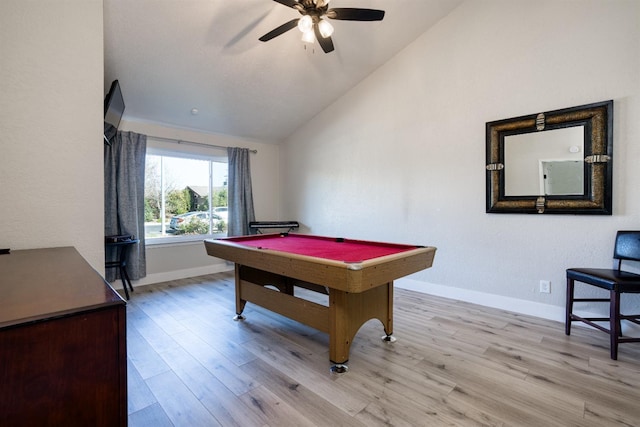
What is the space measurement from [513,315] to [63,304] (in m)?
3.55

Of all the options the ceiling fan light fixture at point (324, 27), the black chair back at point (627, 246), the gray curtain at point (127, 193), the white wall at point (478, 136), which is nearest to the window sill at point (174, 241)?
the gray curtain at point (127, 193)

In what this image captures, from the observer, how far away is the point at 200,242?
475 cm

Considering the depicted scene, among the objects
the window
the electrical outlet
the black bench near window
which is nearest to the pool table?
the electrical outlet

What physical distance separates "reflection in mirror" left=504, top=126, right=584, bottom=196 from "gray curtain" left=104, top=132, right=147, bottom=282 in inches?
181

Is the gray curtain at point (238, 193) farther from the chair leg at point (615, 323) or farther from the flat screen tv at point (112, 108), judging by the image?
the chair leg at point (615, 323)

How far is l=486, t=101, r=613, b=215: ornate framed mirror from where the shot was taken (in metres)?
2.53

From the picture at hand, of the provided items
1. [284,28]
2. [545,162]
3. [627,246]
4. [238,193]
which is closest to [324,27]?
[284,28]

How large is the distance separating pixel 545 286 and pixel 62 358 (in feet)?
11.8

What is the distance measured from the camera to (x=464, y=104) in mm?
3357

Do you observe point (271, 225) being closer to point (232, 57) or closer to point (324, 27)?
point (232, 57)

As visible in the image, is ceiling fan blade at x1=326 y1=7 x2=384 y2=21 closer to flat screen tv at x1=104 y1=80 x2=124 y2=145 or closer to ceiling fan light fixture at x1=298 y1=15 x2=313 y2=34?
ceiling fan light fixture at x1=298 y1=15 x2=313 y2=34

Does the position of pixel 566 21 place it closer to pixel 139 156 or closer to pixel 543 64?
pixel 543 64

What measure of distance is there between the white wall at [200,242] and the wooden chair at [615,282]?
180 inches

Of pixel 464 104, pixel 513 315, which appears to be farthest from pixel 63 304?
pixel 464 104
